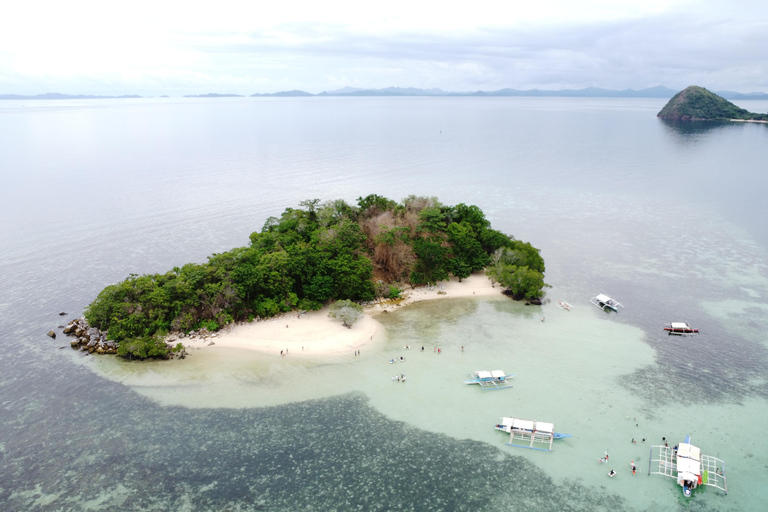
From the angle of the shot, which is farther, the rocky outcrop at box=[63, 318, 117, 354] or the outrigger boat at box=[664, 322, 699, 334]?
the outrigger boat at box=[664, 322, 699, 334]

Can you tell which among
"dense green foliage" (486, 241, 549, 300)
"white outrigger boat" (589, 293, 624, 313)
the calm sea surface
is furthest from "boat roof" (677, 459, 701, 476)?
"dense green foliage" (486, 241, 549, 300)

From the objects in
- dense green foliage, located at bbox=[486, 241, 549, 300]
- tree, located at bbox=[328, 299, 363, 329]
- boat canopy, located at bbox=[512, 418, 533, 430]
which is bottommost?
boat canopy, located at bbox=[512, 418, 533, 430]

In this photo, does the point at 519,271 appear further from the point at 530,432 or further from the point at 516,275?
the point at 530,432

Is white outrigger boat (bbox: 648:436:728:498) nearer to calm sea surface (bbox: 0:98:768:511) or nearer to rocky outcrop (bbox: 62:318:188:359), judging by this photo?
calm sea surface (bbox: 0:98:768:511)

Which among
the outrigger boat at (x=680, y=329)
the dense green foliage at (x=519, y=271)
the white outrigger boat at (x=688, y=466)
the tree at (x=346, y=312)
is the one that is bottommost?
the white outrigger boat at (x=688, y=466)

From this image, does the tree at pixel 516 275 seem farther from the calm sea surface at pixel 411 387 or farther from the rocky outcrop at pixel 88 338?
the rocky outcrop at pixel 88 338

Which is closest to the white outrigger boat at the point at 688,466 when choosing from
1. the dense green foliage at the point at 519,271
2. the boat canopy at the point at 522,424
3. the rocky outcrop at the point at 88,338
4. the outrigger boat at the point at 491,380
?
the boat canopy at the point at 522,424

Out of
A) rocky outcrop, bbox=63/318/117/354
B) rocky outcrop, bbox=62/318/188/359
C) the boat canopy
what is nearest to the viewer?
the boat canopy

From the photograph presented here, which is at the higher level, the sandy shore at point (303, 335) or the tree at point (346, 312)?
the tree at point (346, 312)
